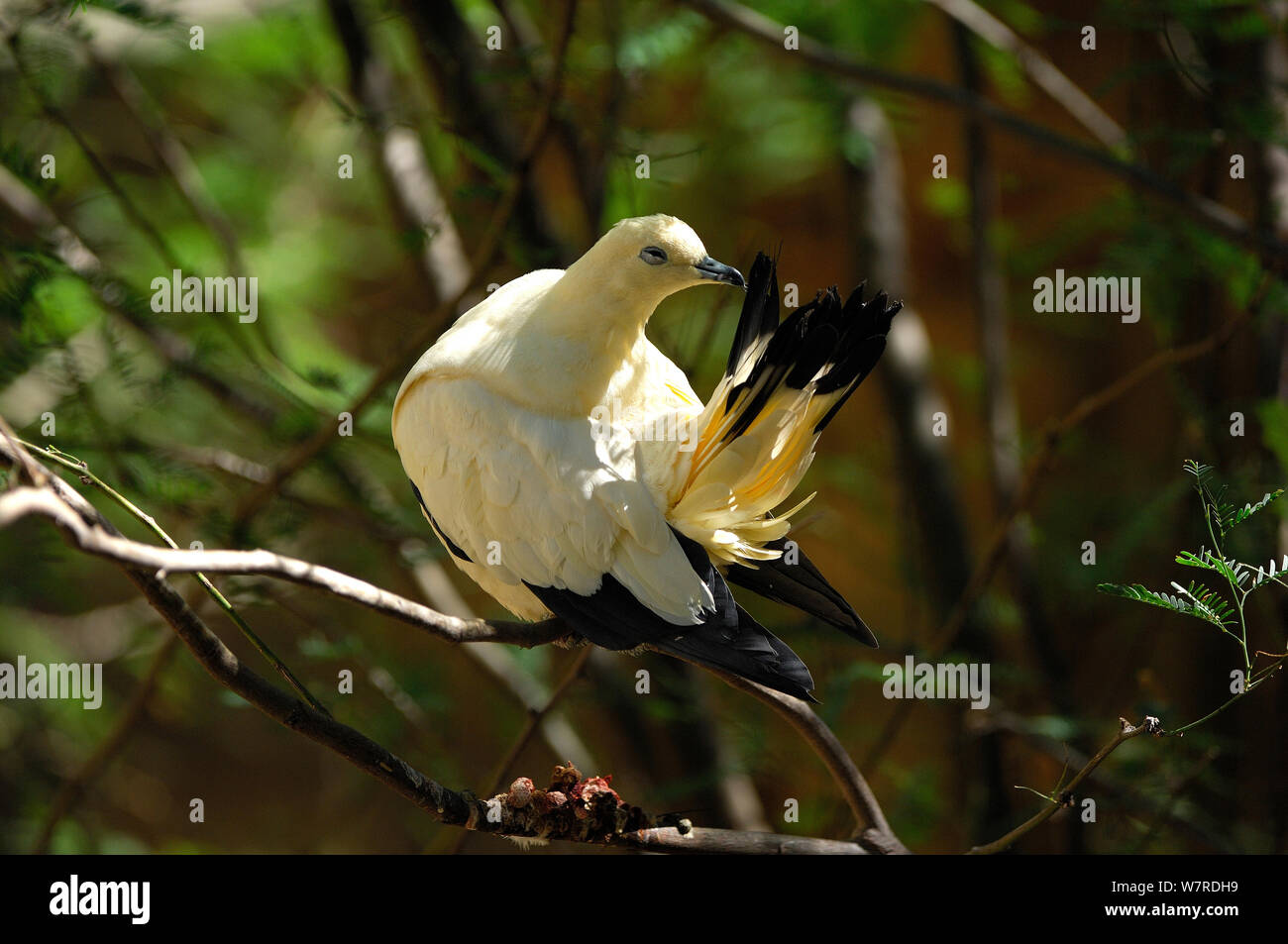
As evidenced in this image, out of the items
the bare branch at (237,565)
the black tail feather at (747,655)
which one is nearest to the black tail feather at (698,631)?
the black tail feather at (747,655)

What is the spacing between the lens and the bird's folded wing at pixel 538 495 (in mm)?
1724

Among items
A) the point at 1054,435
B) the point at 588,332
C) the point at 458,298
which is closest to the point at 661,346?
the point at 458,298

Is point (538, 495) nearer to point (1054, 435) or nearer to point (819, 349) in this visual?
point (819, 349)

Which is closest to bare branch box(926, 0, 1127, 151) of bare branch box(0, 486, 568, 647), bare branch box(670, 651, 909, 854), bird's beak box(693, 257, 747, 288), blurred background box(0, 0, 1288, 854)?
blurred background box(0, 0, 1288, 854)

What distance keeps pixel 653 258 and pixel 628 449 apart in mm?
317

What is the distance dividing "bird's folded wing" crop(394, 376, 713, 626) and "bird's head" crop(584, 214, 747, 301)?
260 millimetres

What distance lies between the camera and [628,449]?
1.80 meters

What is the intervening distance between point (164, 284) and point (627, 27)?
1648mm

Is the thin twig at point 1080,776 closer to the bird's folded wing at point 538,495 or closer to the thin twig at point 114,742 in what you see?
the bird's folded wing at point 538,495

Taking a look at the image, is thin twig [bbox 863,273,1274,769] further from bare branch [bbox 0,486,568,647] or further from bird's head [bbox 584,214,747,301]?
bare branch [bbox 0,486,568,647]

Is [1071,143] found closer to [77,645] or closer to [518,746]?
[518,746]

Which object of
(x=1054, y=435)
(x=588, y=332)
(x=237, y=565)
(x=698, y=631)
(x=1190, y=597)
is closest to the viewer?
(x=237, y=565)

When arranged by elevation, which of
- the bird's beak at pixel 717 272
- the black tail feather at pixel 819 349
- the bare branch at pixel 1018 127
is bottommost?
the black tail feather at pixel 819 349
